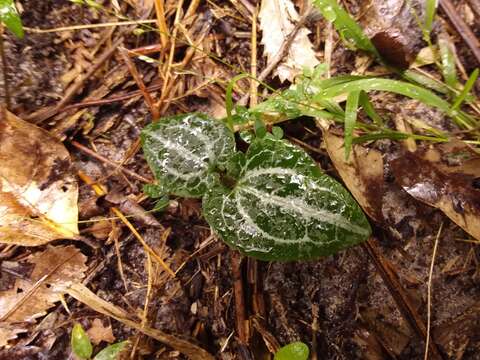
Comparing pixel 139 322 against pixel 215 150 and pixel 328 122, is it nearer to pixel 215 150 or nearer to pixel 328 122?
pixel 215 150

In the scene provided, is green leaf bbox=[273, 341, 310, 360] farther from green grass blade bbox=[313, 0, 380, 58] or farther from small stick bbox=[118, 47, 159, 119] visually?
green grass blade bbox=[313, 0, 380, 58]

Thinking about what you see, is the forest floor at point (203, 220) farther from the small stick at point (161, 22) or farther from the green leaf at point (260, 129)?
the green leaf at point (260, 129)

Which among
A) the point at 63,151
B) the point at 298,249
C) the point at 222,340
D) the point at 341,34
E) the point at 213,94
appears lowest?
the point at 222,340

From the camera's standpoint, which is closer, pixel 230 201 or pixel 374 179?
pixel 230 201

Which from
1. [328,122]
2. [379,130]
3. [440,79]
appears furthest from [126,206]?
[440,79]

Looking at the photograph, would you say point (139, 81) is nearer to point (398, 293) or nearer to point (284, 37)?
point (284, 37)

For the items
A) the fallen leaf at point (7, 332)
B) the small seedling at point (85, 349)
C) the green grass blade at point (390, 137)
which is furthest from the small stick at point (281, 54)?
the fallen leaf at point (7, 332)
